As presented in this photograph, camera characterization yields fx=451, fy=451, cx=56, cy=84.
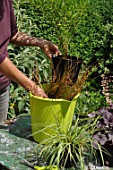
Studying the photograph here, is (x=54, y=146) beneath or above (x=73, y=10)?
above


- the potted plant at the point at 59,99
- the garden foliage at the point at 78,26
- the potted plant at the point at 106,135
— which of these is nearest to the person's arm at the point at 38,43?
the potted plant at the point at 59,99

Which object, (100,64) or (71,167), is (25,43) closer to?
(71,167)

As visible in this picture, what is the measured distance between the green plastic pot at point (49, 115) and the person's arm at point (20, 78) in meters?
0.04

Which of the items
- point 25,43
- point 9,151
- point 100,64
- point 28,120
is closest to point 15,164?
point 9,151

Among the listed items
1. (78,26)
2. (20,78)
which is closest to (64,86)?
(20,78)

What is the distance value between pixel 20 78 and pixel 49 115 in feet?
0.82

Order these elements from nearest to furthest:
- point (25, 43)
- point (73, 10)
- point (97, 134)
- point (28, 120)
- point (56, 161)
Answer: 1. point (56, 161)
2. point (97, 134)
3. point (28, 120)
4. point (25, 43)
5. point (73, 10)

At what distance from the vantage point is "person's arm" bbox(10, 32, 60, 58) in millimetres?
2780

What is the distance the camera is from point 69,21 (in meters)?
5.74

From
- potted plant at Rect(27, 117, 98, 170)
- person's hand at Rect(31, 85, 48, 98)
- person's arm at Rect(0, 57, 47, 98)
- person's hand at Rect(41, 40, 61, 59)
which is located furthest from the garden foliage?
potted plant at Rect(27, 117, 98, 170)

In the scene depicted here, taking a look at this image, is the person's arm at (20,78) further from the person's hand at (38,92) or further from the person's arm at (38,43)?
the person's arm at (38,43)

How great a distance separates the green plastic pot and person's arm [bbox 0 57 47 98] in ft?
0.12

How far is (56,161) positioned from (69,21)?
3.73 meters

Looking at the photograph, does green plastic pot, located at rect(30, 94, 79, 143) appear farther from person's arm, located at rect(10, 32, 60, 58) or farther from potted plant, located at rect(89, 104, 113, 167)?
person's arm, located at rect(10, 32, 60, 58)
